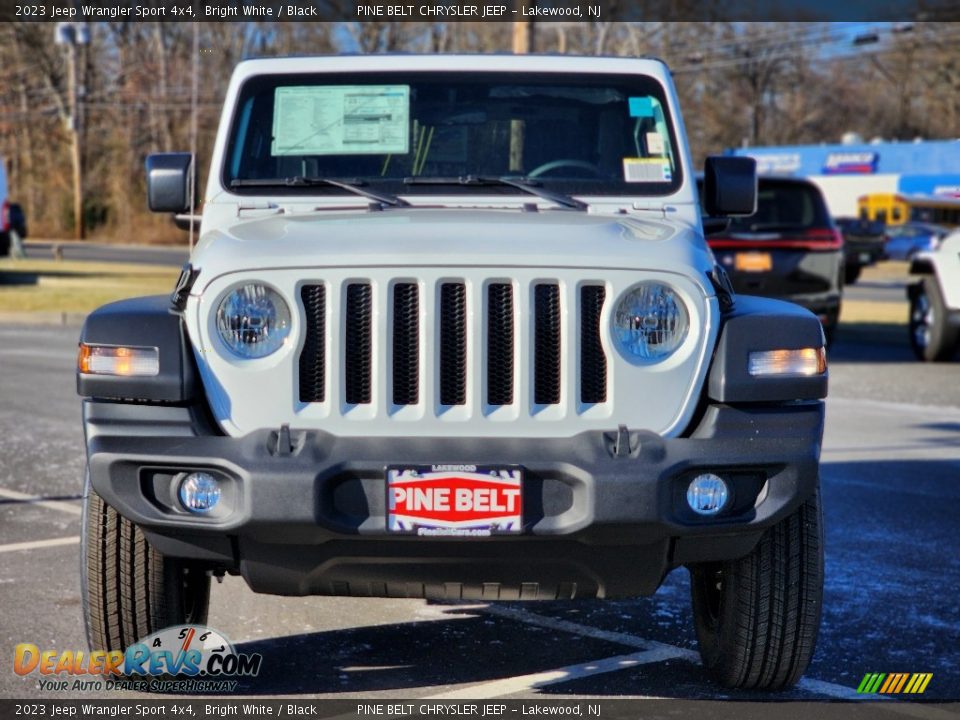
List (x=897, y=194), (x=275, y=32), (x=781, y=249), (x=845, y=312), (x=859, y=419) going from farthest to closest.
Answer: (x=897, y=194) < (x=275, y=32) < (x=845, y=312) < (x=781, y=249) < (x=859, y=419)

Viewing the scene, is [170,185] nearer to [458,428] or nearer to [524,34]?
[458,428]

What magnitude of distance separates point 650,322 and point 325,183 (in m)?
1.54

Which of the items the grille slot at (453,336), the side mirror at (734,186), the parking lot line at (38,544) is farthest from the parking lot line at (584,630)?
the parking lot line at (38,544)

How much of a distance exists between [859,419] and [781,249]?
3.28 m

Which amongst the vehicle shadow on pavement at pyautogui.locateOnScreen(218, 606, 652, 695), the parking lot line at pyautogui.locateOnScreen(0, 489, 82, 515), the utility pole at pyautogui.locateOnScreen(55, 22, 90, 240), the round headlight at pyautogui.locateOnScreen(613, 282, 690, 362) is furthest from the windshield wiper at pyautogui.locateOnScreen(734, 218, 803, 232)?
the utility pole at pyautogui.locateOnScreen(55, 22, 90, 240)

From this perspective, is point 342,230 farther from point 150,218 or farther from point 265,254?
point 150,218

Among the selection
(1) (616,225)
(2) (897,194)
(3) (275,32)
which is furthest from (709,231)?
(2) (897,194)

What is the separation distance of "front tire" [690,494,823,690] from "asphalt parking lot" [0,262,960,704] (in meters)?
0.17

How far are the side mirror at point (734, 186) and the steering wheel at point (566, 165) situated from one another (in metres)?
0.49

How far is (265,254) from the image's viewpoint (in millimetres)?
4168

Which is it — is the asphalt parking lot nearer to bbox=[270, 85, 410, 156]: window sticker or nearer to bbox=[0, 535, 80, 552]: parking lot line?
bbox=[0, 535, 80, 552]: parking lot line

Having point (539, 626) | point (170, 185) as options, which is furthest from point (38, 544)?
point (539, 626)

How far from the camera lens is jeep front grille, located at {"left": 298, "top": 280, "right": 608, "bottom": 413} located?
4.05 meters

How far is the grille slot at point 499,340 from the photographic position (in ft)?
13.4
